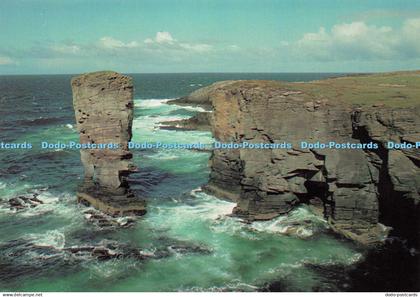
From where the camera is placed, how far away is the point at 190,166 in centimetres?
4991

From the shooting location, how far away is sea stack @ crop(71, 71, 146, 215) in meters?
34.5

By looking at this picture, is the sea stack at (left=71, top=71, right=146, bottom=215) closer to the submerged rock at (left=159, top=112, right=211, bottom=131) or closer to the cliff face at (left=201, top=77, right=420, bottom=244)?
the cliff face at (left=201, top=77, right=420, bottom=244)

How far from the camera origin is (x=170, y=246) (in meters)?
29.3

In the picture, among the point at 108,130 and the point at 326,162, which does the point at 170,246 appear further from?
the point at 326,162

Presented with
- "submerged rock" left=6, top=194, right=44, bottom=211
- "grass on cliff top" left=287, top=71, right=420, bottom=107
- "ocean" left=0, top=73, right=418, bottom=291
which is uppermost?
"grass on cliff top" left=287, top=71, right=420, bottom=107

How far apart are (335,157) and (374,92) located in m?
6.03

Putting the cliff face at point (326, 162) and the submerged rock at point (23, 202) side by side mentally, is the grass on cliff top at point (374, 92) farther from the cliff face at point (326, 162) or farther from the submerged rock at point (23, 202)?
the submerged rock at point (23, 202)

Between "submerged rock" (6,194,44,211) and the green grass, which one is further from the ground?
the green grass

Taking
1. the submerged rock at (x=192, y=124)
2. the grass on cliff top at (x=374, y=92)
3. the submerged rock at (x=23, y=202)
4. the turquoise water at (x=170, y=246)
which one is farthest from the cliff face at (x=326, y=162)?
the submerged rock at (x=192, y=124)

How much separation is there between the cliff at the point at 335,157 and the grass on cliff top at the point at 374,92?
0.06m

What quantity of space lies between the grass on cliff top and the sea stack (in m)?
13.1

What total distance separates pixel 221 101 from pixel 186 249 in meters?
13.7

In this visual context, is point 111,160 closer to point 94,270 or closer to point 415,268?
point 94,270

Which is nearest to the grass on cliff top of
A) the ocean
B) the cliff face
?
the cliff face
